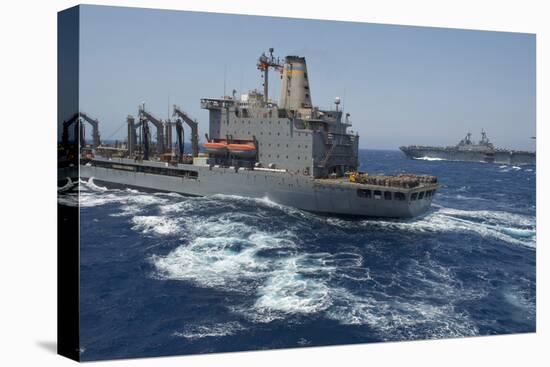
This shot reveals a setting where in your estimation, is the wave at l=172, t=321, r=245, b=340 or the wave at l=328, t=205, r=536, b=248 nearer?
the wave at l=172, t=321, r=245, b=340

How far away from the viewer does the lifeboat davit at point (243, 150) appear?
2786 cm

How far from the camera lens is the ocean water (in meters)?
13.4

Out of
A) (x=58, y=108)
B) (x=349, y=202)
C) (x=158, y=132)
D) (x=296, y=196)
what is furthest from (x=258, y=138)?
(x=58, y=108)

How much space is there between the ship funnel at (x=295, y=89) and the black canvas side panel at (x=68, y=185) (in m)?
15.6

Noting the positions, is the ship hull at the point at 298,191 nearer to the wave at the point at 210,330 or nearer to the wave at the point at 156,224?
the wave at the point at 156,224

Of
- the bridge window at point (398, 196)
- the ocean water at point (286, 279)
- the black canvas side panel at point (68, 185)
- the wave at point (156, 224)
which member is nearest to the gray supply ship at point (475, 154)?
the bridge window at point (398, 196)

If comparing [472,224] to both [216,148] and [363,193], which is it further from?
[216,148]

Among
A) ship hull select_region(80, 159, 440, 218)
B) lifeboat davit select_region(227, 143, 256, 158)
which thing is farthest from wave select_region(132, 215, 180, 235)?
lifeboat davit select_region(227, 143, 256, 158)

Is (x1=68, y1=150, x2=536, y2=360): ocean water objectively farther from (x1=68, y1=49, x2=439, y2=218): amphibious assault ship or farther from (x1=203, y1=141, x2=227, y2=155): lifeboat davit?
(x1=203, y1=141, x2=227, y2=155): lifeboat davit

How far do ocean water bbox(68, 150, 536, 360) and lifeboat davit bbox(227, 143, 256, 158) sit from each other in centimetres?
369

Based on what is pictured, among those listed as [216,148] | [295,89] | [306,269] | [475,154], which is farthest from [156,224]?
[475,154]

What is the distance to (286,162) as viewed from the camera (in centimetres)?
2708

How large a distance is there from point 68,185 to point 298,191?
14.7m

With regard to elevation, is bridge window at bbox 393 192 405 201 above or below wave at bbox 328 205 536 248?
above
